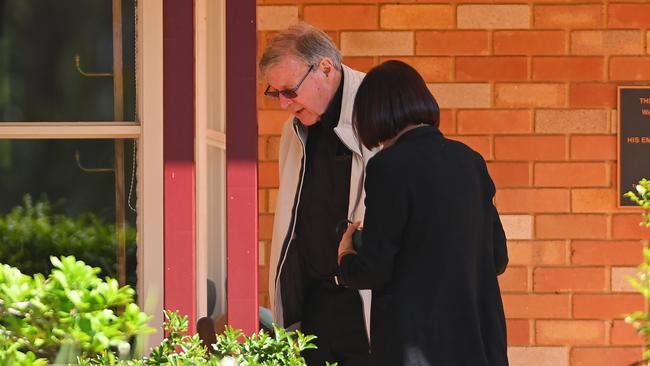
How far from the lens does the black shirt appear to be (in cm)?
347

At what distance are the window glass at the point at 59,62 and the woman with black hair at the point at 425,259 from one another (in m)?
1.23

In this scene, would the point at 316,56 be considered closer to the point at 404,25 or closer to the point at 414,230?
the point at 414,230

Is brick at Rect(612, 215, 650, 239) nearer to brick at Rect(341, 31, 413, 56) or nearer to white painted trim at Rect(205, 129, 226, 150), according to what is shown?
brick at Rect(341, 31, 413, 56)

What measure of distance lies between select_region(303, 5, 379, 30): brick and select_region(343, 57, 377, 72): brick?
0.12 m

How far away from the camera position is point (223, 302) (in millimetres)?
4215

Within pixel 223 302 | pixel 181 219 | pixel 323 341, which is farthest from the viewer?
pixel 223 302

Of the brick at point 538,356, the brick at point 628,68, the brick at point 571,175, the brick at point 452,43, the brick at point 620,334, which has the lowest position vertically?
the brick at point 538,356

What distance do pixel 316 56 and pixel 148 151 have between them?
68cm

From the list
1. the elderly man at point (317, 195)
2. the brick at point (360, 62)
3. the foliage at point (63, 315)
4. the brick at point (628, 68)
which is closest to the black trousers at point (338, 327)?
the elderly man at point (317, 195)

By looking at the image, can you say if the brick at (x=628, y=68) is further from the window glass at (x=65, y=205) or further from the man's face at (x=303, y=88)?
the window glass at (x=65, y=205)

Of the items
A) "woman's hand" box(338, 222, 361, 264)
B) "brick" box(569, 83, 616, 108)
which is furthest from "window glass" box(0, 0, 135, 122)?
"brick" box(569, 83, 616, 108)

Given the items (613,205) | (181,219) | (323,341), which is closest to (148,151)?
(181,219)

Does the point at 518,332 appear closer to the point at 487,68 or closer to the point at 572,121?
the point at 572,121

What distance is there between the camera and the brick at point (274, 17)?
16.7 ft
